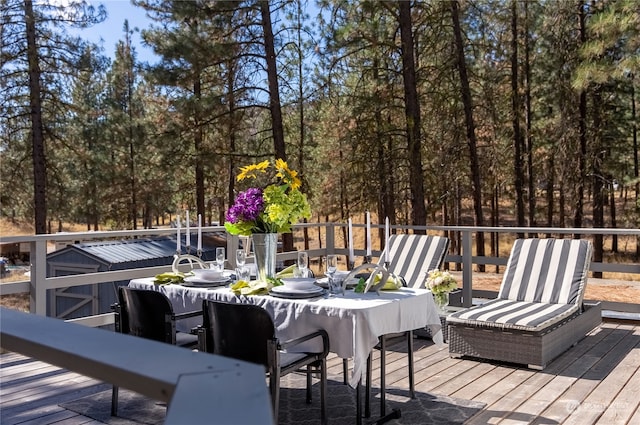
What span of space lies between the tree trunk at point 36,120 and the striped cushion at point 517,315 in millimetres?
9161

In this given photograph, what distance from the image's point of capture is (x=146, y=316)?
320cm

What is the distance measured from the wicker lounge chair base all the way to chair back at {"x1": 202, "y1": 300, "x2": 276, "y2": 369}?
2.22m

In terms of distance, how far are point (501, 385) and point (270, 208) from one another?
198 cm

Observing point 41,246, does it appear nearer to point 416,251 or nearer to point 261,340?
point 261,340

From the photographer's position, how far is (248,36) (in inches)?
438

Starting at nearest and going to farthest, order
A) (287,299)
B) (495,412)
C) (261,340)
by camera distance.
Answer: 1. (261,340)
2. (287,299)
3. (495,412)

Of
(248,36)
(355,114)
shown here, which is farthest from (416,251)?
(248,36)

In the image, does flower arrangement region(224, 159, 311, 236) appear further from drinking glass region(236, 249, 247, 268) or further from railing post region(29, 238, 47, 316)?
railing post region(29, 238, 47, 316)

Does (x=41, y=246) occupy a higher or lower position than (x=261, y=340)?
higher

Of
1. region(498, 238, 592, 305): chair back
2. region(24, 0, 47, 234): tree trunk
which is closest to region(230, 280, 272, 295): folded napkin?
region(498, 238, 592, 305): chair back

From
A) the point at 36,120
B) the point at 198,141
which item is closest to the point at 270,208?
the point at 36,120

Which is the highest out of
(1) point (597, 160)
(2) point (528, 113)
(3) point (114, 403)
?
(2) point (528, 113)

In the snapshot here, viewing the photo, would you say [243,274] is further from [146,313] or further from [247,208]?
[146,313]

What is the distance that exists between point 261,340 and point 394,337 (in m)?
2.27
